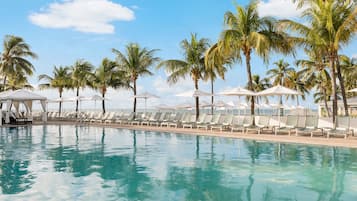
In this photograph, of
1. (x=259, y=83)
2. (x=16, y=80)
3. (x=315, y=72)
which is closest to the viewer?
(x=16, y=80)

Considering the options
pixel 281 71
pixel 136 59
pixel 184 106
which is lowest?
pixel 184 106

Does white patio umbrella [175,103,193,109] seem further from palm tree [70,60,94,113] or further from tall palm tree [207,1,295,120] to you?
tall palm tree [207,1,295,120]

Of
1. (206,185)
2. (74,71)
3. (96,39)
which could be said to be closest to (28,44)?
(74,71)

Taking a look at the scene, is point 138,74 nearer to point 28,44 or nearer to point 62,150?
point 28,44

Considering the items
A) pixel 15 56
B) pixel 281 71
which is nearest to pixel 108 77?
pixel 15 56

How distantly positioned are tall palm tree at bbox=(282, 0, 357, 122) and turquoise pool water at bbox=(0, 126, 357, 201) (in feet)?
18.2

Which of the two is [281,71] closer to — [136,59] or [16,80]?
[136,59]

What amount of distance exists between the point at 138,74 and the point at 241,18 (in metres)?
12.9

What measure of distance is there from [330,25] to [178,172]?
1059 centimetres

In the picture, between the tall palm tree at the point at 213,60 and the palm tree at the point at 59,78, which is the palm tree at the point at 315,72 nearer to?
the tall palm tree at the point at 213,60

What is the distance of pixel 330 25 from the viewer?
51.1 ft

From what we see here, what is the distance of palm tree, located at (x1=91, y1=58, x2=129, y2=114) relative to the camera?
32812mm

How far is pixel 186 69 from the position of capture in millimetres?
24828

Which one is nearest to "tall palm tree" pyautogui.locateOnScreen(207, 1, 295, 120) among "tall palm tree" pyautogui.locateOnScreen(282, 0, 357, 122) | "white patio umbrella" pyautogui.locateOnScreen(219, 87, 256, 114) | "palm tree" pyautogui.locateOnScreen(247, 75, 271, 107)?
"white patio umbrella" pyautogui.locateOnScreen(219, 87, 256, 114)
